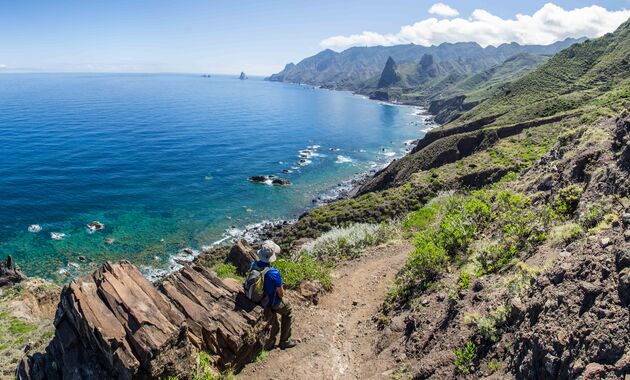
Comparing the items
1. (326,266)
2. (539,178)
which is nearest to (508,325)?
(539,178)

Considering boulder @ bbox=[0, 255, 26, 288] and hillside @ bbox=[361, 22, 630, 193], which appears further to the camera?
hillside @ bbox=[361, 22, 630, 193]

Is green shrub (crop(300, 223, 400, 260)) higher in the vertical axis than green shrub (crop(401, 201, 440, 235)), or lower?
lower

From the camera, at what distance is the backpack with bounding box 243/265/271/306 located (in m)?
10.8

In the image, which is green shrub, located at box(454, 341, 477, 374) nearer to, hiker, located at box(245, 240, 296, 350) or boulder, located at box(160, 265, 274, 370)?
hiker, located at box(245, 240, 296, 350)

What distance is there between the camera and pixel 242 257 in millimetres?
17281

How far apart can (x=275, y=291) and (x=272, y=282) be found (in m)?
0.42

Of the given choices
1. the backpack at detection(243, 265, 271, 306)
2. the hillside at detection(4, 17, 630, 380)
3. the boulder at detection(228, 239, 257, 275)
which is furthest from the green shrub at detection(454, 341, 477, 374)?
the boulder at detection(228, 239, 257, 275)

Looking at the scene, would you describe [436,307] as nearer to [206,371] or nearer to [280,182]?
[206,371]

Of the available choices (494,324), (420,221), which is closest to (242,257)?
(494,324)

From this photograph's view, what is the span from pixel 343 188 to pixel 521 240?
52.9 m

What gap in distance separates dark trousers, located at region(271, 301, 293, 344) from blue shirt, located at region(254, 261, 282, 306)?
0.20 metres

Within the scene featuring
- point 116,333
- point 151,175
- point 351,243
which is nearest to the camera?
point 116,333

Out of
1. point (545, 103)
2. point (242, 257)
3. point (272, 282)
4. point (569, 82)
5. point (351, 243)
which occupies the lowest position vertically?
point (351, 243)

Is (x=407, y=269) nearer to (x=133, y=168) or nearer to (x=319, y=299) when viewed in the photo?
(x=319, y=299)
